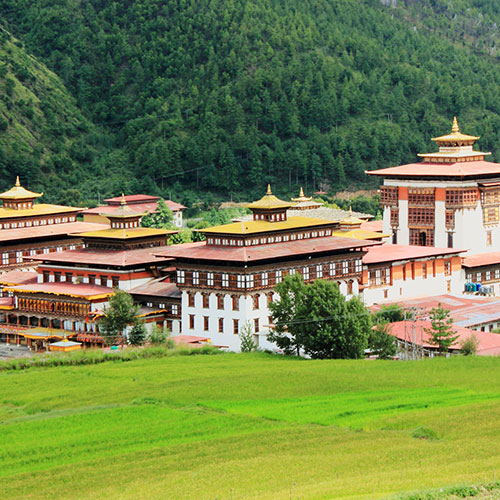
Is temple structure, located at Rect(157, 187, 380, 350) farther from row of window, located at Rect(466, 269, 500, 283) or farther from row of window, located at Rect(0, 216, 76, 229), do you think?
row of window, located at Rect(0, 216, 76, 229)

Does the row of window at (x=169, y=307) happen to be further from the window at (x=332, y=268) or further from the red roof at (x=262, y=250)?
the window at (x=332, y=268)

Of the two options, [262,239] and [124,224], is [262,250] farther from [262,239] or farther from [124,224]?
[124,224]

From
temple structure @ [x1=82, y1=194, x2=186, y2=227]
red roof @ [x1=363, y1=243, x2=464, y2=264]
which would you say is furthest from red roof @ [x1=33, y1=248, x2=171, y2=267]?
temple structure @ [x1=82, y1=194, x2=186, y2=227]

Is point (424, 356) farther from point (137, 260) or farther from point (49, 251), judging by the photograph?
point (49, 251)

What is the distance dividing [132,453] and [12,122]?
121 m

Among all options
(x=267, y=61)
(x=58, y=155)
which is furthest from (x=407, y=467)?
(x=267, y=61)

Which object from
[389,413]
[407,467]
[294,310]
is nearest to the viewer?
[407,467]

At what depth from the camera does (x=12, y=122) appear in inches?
7052

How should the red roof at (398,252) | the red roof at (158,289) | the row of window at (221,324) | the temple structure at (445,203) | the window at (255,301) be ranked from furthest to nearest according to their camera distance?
the temple structure at (445,203) < the red roof at (398,252) < the red roof at (158,289) < the window at (255,301) < the row of window at (221,324)

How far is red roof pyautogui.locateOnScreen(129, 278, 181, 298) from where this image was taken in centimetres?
9794

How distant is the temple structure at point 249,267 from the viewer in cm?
9400

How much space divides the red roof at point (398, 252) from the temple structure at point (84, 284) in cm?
1479

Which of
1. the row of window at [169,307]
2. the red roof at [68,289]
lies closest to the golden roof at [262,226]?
the row of window at [169,307]

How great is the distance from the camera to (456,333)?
91.2 m
